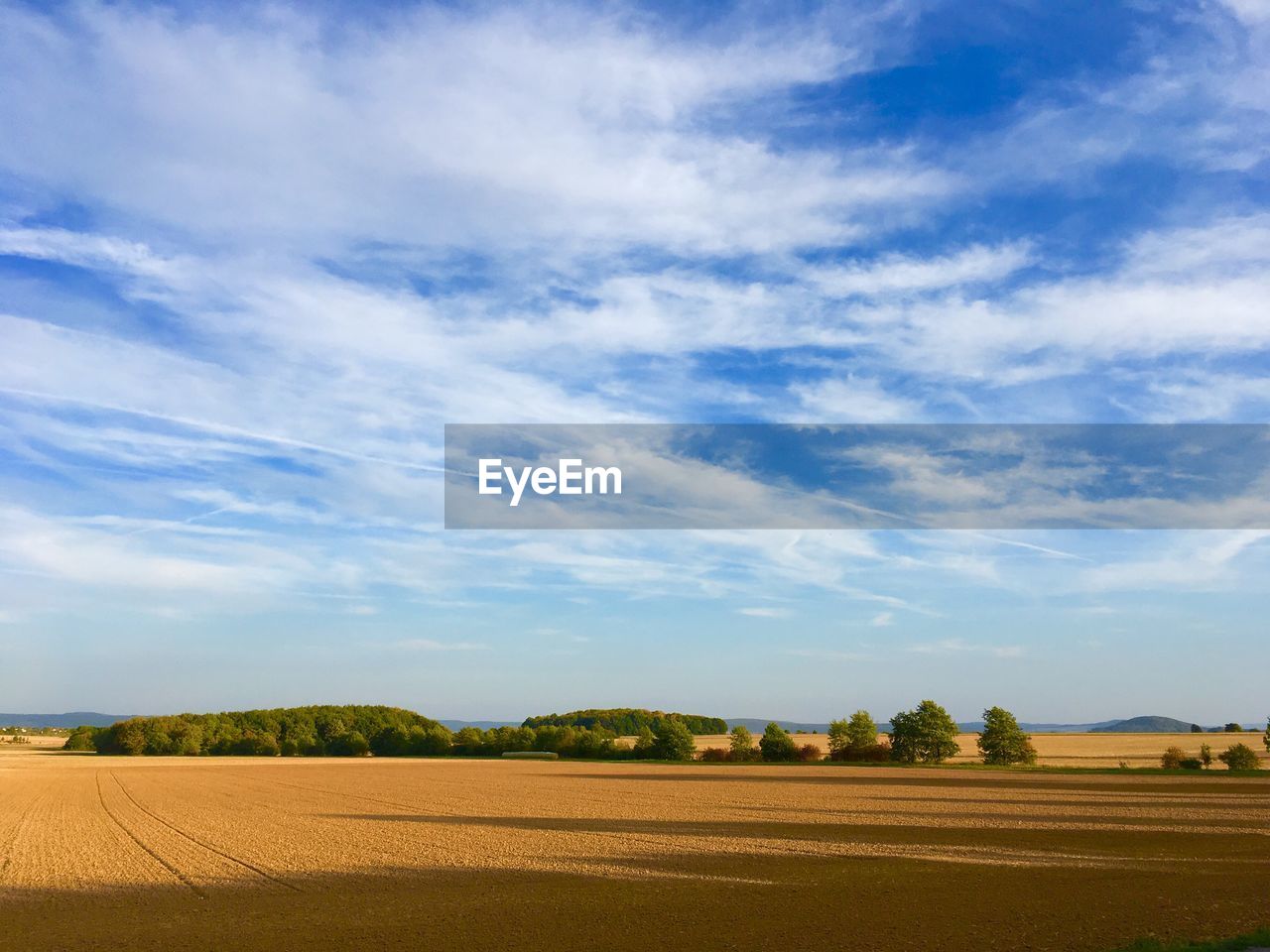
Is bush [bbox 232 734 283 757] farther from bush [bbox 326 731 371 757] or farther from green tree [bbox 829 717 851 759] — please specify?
green tree [bbox 829 717 851 759]

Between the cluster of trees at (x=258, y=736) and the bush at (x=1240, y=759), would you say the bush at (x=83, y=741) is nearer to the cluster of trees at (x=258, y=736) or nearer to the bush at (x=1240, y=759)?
the cluster of trees at (x=258, y=736)

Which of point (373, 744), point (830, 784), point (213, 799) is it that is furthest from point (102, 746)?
point (830, 784)

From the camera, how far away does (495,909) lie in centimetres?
2088

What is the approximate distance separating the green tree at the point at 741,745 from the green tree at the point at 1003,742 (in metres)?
28.1

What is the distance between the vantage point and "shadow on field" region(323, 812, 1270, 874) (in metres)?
29.9

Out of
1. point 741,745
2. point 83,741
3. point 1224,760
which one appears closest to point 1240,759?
point 1224,760

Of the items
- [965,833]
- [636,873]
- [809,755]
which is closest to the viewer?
[636,873]

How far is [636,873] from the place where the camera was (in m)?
25.7

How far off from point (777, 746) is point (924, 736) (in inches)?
750

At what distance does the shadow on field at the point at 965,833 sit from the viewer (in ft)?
98.0

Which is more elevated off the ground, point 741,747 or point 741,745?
point 741,745

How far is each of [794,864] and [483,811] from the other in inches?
921

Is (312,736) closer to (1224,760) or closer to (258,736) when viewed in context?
(258,736)

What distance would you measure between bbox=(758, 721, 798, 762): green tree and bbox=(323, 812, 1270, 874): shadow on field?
75.0 m
